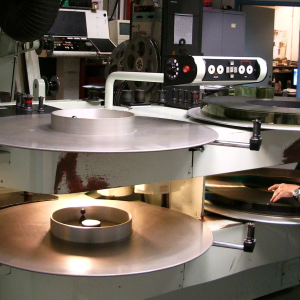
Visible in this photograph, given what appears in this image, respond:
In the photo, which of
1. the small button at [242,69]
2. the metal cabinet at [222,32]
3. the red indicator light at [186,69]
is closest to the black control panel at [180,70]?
the red indicator light at [186,69]

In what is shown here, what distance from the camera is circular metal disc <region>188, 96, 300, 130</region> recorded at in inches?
49.1

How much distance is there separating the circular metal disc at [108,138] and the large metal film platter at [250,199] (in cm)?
40

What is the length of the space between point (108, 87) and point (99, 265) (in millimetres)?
720

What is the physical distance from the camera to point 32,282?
3.61ft

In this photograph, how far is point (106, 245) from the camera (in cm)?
116

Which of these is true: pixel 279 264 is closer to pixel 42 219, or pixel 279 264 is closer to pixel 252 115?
pixel 252 115

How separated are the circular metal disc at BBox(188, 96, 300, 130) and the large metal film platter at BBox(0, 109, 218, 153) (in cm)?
18

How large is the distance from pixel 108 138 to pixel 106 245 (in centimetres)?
32

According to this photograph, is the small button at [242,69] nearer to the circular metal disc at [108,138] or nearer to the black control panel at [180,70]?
the black control panel at [180,70]

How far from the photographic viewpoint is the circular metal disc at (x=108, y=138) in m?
0.87

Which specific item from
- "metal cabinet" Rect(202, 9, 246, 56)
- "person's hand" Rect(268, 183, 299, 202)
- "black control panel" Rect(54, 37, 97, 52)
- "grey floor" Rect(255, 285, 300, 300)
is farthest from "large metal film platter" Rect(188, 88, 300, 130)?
"metal cabinet" Rect(202, 9, 246, 56)

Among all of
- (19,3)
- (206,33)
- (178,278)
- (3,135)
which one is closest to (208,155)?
(178,278)

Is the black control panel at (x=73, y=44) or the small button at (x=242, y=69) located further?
the black control panel at (x=73, y=44)

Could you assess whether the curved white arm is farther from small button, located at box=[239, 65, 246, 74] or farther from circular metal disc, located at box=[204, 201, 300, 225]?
circular metal disc, located at box=[204, 201, 300, 225]
